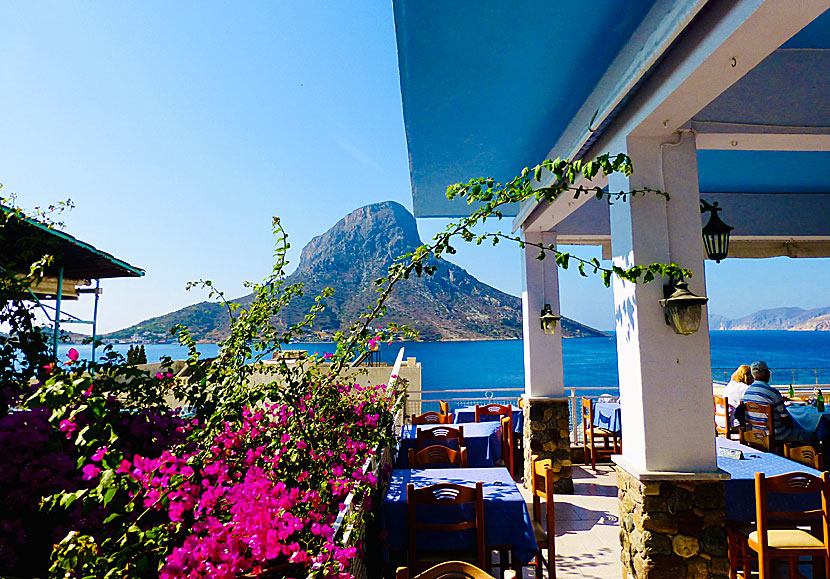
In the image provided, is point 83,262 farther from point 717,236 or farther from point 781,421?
point 781,421

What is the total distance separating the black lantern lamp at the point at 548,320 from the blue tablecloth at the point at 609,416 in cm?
123

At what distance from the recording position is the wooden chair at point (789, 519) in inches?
94.0

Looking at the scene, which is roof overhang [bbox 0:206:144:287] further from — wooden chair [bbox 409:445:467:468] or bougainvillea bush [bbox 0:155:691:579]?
wooden chair [bbox 409:445:467:468]

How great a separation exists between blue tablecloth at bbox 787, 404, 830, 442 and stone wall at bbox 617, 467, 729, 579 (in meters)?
3.23

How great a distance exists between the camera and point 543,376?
5078 mm

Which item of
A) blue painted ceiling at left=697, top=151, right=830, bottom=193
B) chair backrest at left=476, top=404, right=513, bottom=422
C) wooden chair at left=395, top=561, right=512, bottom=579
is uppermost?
blue painted ceiling at left=697, top=151, right=830, bottom=193

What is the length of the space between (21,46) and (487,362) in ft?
Result: 229

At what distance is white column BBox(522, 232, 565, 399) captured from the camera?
507 cm

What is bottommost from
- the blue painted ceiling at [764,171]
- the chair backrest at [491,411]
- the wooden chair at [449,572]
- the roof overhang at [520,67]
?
the chair backrest at [491,411]

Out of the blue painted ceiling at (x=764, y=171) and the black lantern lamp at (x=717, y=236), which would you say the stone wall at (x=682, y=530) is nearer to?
the black lantern lamp at (x=717, y=236)

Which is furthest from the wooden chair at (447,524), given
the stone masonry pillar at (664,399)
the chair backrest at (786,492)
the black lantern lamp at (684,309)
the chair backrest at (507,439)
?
the chair backrest at (507,439)

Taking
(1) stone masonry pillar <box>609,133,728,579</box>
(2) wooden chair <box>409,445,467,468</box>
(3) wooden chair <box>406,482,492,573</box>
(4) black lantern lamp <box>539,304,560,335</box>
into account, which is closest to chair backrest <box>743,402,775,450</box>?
(4) black lantern lamp <box>539,304,560,335</box>

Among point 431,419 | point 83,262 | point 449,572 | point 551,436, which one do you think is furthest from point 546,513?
point 83,262

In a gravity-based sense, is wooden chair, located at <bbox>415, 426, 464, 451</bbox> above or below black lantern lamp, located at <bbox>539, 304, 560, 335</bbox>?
below
